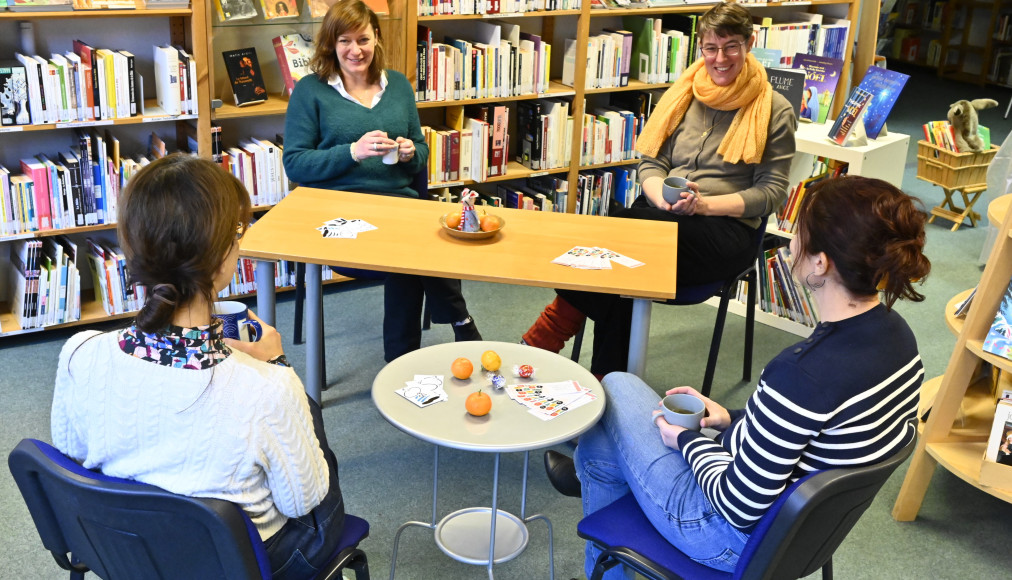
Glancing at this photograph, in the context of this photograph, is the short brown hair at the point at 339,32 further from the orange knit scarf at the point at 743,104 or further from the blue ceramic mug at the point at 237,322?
the blue ceramic mug at the point at 237,322

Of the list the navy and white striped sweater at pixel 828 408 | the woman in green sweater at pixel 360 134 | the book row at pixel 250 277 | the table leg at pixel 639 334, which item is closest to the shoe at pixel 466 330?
the woman in green sweater at pixel 360 134

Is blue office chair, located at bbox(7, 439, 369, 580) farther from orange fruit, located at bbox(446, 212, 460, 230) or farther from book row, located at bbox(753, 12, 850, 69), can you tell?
book row, located at bbox(753, 12, 850, 69)

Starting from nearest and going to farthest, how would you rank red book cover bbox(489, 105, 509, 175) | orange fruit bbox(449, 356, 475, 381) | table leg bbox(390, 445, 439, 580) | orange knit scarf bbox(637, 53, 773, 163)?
orange fruit bbox(449, 356, 475, 381)
table leg bbox(390, 445, 439, 580)
orange knit scarf bbox(637, 53, 773, 163)
red book cover bbox(489, 105, 509, 175)

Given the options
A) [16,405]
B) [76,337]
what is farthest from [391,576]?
[16,405]

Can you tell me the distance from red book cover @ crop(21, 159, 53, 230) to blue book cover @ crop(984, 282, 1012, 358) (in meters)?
3.13

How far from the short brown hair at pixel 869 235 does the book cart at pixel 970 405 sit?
3.14ft

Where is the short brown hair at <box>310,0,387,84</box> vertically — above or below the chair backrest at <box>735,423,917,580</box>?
above

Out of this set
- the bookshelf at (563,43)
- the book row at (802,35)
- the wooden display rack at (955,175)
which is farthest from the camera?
the wooden display rack at (955,175)

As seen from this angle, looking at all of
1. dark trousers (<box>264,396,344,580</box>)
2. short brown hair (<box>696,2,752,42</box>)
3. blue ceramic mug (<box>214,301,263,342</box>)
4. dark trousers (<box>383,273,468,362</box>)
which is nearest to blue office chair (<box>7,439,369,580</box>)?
dark trousers (<box>264,396,344,580</box>)

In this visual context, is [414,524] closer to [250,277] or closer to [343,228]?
[343,228]

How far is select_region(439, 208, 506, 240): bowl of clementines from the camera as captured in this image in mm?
2670

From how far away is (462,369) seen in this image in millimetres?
2176

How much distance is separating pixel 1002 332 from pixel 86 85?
121 inches

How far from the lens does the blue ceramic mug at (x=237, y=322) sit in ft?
6.11
